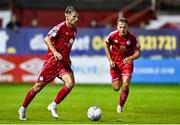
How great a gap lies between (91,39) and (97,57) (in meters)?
2.04

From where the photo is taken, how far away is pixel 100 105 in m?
19.8

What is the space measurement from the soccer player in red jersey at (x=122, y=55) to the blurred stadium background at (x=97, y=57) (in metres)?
0.72

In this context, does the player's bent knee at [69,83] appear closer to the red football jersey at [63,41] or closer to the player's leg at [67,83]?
the player's leg at [67,83]

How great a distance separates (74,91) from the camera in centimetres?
2561

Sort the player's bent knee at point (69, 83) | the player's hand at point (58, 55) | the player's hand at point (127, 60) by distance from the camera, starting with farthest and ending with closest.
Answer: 1. the player's hand at point (127, 60)
2. the player's bent knee at point (69, 83)
3. the player's hand at point (58, 55)

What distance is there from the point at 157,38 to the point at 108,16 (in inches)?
267

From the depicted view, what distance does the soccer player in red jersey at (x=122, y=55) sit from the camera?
57.5ft

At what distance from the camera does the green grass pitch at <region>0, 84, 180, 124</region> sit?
1547 cm

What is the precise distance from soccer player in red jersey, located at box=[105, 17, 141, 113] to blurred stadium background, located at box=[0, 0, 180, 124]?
722 mm

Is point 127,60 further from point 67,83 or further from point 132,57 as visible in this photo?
point 67,83

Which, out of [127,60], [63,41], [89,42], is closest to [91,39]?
[89,42]

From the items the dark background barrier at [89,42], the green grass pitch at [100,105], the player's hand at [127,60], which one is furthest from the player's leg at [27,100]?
the dark background barrier at [89,42]

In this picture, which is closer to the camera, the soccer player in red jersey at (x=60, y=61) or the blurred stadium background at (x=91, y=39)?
the soccer player in red jersey at (x=60, y=61)

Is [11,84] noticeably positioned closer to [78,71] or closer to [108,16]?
[78,71]
